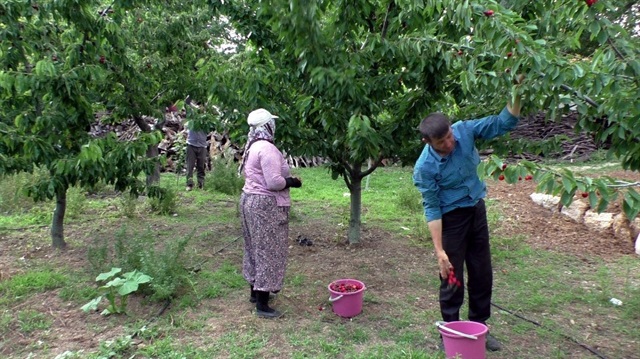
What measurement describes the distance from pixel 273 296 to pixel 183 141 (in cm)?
911

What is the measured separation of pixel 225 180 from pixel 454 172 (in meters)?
7.09

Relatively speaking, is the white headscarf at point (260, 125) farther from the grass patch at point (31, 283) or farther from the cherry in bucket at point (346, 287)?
the grass patch at point (31, 283)

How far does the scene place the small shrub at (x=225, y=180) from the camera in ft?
33.7

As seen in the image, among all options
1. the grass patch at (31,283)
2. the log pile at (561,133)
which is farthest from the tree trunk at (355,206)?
the log pile at (561,133)

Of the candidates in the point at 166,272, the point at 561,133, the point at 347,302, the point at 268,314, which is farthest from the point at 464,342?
the point at 561,133

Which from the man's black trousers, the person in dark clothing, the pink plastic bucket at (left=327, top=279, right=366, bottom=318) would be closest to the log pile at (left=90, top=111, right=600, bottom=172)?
the person in dark clothing

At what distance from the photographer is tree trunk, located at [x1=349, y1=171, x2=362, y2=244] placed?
20.5ft

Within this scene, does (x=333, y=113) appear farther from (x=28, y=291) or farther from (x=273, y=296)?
(x=28, y=291)

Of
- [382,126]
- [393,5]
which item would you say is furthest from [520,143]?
[393,5]

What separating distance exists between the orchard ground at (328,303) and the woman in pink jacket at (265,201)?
451 millimetres

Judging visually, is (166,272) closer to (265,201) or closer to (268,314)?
(268,314)

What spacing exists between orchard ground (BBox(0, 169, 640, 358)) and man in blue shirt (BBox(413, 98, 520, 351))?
51cm

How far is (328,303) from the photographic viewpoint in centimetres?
495

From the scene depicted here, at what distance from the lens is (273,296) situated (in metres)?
5.06
